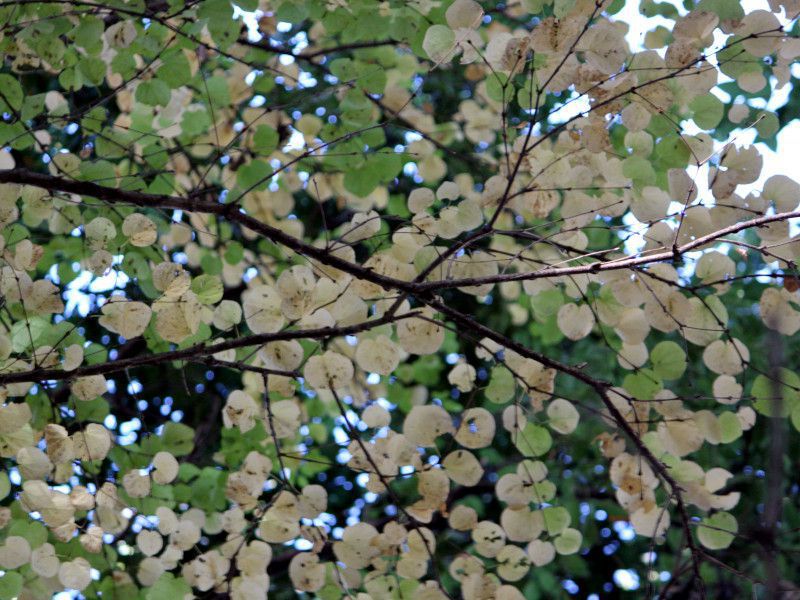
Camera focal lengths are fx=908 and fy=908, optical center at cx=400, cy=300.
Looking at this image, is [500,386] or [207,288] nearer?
[207,288]

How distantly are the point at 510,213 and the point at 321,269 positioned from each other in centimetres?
95

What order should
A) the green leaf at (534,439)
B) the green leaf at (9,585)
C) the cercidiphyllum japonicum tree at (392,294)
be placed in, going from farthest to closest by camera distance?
the green leaf at (534,439) → the green leaf at (9,585) → the cercidiphyllum japonicum tree at (392,294)

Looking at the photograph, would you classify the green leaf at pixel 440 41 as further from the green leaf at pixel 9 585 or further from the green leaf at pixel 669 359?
the green leaf at pixel 9 585

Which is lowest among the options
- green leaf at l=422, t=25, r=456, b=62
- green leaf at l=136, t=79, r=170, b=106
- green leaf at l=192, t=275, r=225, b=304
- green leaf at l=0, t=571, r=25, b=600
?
green leaf at l=0, t=571, r=25, b=600

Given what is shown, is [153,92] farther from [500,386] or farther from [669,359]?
[669,359]

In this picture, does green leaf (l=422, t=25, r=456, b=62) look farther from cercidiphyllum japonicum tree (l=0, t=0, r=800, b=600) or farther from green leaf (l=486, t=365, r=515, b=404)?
green leaf (l=486, t=365, r=515, b=404)

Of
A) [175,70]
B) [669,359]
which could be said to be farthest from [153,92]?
[669,359]

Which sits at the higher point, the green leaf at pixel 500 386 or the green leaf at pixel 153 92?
the green leaf at pixel 153 92

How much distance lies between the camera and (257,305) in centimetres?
116

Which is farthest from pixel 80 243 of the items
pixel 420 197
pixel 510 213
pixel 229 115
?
pixel 510 213

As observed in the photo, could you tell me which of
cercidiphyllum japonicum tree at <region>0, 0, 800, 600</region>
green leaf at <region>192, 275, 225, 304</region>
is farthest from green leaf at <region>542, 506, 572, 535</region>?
green leaf at <region>192, 275, 225, 304</region>

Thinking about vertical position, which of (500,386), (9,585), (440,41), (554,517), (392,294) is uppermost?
(440,41)

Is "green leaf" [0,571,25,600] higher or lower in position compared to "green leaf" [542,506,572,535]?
lower

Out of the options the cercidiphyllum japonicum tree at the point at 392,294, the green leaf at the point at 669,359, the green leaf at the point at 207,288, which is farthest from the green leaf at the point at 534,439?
the green leaf at the point at 207,288
